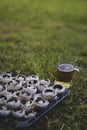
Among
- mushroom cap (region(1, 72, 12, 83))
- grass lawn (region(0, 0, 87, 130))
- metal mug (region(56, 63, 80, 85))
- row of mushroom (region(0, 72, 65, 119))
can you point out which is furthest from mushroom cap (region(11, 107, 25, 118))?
metal mug (region(56, 63, 80, 85))

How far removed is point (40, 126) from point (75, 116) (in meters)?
0.41

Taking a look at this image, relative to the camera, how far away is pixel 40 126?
3.62 metres

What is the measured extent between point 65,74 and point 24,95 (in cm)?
79

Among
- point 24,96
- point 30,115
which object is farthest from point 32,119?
point 24,96

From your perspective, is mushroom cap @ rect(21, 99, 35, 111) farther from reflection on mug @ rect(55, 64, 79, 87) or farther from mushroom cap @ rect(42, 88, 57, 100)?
reflection on mug @ rect(55, 64, 79, 87)

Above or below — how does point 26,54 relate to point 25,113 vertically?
below

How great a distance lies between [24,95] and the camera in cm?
376

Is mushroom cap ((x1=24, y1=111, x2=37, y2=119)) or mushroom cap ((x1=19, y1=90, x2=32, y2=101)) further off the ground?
mushroom cap ((x1=19, y1=90, x2=32, y2=101))

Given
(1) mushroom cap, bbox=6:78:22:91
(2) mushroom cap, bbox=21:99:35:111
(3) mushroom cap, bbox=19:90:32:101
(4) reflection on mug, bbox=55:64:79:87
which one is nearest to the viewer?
(2) mushroom cap, bbox=21:99:35:111

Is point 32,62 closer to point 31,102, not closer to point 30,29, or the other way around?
point 31,102

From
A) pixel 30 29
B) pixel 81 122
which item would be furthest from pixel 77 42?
pixel 81 122

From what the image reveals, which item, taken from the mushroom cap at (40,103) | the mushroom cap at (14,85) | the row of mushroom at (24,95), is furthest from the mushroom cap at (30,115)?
the mushroom cap at (14,85)

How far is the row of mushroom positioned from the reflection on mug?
0.33 m

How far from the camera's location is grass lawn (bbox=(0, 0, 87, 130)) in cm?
393
